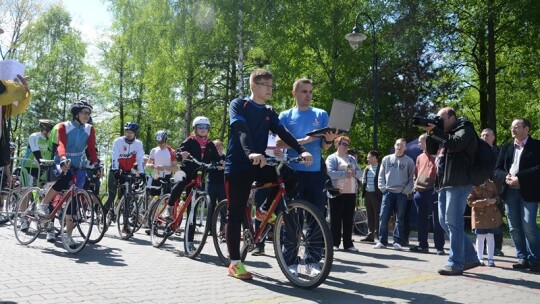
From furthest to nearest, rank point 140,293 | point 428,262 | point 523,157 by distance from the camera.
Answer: point 428,262 < point 523,157 < point 140,293

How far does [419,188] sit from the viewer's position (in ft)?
31.5

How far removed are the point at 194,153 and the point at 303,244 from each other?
134 inches

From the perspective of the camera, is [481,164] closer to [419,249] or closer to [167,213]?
[419,249]

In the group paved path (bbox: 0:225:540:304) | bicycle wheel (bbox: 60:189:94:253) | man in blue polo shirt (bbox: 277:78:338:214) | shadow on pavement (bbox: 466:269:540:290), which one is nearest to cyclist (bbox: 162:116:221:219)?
paved path (bbox: 0:225:540:304)

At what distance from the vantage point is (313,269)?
5.41m

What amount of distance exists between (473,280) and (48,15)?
43465 mm

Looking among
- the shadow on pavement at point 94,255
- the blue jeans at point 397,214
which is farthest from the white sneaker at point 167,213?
the blue jeans at point 397,214

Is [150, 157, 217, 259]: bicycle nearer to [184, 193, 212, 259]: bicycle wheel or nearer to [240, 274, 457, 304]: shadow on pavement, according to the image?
[184, 193, 212, 259]: bicycle wheel

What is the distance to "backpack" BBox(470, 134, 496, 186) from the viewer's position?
21.4 feet

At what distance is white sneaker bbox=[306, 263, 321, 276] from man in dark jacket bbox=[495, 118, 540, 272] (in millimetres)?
3421

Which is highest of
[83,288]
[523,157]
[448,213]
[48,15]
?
[48,15]

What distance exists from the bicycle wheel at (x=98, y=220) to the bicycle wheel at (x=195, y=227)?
1.45 metres

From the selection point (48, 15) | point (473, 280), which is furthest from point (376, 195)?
point (48, 15)

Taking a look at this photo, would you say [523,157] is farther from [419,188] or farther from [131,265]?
[131,265]
